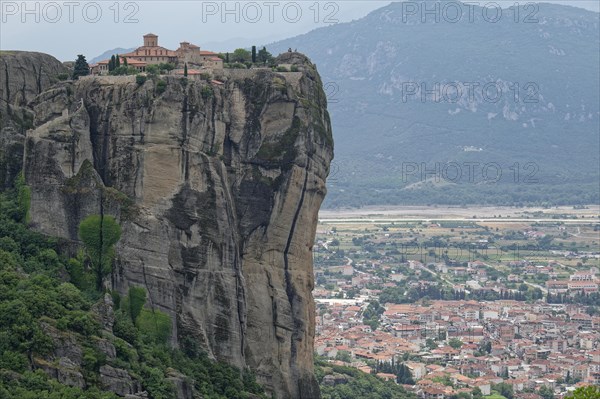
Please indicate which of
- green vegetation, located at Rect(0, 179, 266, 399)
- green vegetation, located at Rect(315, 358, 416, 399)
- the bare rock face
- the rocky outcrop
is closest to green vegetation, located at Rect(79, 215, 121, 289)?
green vegetation, located at Rect(0, 179, 266, 399)

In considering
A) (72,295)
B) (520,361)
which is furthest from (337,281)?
(72,295)

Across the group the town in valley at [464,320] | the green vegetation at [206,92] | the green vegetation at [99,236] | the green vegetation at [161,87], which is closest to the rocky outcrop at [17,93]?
the green vegetation at [99,236]

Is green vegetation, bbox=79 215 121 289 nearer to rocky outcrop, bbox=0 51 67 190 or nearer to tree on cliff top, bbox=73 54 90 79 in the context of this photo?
rocky outcrop, bbox=0 51 67 190

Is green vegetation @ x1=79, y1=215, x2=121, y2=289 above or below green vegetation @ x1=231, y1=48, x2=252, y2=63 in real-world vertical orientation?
below

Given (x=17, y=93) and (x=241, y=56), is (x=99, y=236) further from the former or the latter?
(x=241, y=56)

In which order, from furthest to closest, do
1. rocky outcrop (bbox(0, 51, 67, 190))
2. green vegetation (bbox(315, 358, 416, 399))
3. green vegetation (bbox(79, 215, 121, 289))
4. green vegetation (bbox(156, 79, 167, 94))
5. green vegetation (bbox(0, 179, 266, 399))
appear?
green vegetation (bbox(315, 358, 416, 399))
rocky outcrop (bbox(0, 51, 67, 190))
green vegetation (bbox(156, 79, 167, 94))
green vegetation (bbox(79, 215, 121, 289))
green vegetation (bbox(0, 179, 266, 399))

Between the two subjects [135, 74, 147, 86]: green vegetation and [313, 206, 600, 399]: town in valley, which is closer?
[135, 74, 147, 86]: green vegetation

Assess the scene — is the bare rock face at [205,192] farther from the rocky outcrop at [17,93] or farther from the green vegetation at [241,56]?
the green vegetation at [241,56]
